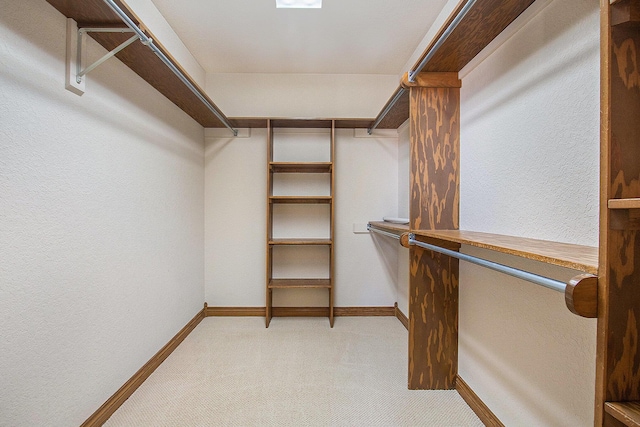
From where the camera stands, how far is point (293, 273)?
9.37 ft

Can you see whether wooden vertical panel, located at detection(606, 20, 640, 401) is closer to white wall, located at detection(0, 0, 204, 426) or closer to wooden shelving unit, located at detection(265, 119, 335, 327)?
white wall, located at detection(0, 0, 204, 426)

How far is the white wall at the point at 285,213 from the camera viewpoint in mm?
2855

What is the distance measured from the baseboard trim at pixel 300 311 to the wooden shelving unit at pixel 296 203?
1cm

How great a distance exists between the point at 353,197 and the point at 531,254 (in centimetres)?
221

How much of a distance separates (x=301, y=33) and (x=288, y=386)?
255cm

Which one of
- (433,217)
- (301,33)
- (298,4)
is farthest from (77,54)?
Answer: (433,217)

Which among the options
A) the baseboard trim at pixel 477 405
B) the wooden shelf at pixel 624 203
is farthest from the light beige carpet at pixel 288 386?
the wooden shelf at pixel 624 203

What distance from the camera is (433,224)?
165cm

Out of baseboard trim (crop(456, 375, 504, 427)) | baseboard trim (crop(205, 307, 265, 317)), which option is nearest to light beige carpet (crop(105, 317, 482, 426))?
baseboard trim (crop(456, 375, 504, 427))

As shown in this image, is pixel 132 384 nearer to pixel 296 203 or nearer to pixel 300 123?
pixel 296 203

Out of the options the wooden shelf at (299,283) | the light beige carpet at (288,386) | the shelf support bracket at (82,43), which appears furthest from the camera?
the wooden shelf at (299,283)

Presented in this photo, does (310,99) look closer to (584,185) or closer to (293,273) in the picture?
(293,273)

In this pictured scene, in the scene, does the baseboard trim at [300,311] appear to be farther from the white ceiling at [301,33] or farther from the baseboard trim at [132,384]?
the white ceiling at [301,33]

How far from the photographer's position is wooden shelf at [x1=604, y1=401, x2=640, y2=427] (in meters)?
0.48
